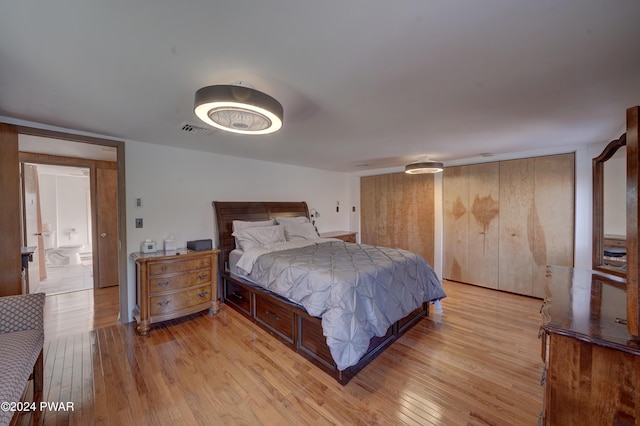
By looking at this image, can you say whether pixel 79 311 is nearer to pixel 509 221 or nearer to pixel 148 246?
pixel 148 246

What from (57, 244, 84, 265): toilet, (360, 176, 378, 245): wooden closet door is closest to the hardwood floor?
(57, 244, 84, 265): toilet

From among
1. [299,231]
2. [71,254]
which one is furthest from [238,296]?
[71,254]

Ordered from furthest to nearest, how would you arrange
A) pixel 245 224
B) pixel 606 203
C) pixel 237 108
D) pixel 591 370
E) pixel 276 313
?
pixel 245 224 → pixel 276 313 → pixel 606 203 → pixel 237 108 → pixel 591 370

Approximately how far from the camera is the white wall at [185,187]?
311 cm

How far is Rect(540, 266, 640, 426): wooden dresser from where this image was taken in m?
0.92

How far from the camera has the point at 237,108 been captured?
1544 mm

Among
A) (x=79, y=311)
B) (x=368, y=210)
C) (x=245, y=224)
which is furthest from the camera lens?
(x=368, y=210)

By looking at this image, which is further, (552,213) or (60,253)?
(60,253)

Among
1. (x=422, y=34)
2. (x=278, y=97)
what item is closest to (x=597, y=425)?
(x=422, y=34)

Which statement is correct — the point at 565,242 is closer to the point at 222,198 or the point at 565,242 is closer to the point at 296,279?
the point at 296,279

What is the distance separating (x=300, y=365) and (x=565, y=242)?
4.09 metres

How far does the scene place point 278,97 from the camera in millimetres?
1900

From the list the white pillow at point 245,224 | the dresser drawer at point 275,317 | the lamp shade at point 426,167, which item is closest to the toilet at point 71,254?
the white pillow at point 245,224

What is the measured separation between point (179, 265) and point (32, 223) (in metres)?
3.44
